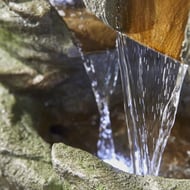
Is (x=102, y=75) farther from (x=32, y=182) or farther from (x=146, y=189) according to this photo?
(x=146, y=189)

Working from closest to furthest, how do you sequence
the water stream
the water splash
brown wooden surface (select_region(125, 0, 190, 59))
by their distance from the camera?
brown wooden surface (select_region(125, 0, 190, 59))
the water stream
the water splash

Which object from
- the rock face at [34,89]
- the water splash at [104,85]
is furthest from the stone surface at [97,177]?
the water splash at [104,85]

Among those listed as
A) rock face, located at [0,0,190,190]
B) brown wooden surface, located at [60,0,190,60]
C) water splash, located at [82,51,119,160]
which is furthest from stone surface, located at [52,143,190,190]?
water splash, located at [82,51,119,160]

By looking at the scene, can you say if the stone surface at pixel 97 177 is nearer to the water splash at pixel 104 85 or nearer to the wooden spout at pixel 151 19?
the wooden spout at pixel 151 19

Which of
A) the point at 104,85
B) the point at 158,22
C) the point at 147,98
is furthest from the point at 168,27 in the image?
the point at 104,85

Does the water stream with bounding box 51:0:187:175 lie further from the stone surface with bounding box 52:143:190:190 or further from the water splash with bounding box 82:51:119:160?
the stone surface with bounding box 52:143:190:190
